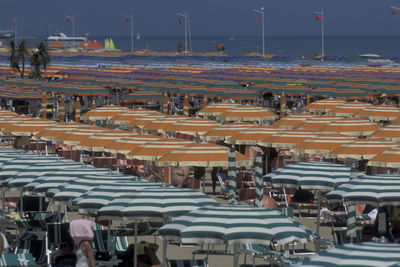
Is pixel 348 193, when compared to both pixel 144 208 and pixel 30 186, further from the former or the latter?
pixel 30 186

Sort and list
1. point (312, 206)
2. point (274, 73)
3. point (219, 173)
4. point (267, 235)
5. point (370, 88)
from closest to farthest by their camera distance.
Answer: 1. point (267, 235)
2. point (312, 206)
3. point (219, 173)
4. point (370, 88)
5. point (274, 73)

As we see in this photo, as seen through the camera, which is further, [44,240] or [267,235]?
[44,240]

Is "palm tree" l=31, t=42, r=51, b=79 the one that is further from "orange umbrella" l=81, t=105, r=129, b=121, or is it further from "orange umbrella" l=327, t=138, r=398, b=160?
"orange umbrella" l=327, t=138, r=398, b=160

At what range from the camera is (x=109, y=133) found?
19734 mm

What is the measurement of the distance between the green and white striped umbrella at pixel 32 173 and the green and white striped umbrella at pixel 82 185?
1211 millimetres

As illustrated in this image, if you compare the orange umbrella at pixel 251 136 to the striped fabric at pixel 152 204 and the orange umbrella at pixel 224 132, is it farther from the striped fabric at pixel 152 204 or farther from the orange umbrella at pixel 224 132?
the striped fabric at pixel 152 204

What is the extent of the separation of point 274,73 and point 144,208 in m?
43.1

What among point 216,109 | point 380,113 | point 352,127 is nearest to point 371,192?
point 352,127

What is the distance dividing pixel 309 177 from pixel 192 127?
796cm

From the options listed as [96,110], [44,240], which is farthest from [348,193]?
[96,110]

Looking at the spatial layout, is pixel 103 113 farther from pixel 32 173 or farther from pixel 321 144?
pixel 32 173

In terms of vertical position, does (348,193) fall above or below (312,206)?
above

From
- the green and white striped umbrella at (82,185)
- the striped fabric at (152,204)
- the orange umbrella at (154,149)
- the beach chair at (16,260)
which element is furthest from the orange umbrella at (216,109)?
the beach chair at (16,260)

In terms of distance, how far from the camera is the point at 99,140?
19297 mm
